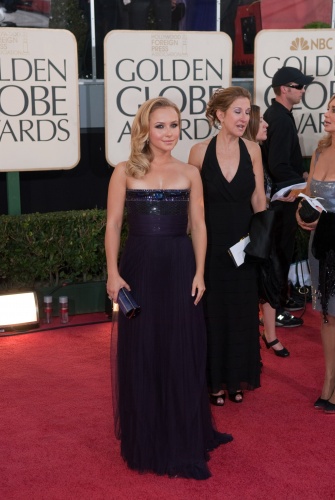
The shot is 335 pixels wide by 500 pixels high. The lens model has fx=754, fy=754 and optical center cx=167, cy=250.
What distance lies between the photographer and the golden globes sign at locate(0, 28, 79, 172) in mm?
5824

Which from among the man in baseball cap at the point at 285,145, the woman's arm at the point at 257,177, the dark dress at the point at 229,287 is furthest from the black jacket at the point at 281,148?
the dark dress at the point at 229,287

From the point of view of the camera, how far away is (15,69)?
583cm

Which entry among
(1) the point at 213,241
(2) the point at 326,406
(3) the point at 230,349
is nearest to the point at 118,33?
(1) the point at 213,241

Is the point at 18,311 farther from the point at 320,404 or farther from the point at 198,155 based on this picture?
the point at 320,404

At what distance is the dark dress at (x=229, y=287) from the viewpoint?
4391 millimetres

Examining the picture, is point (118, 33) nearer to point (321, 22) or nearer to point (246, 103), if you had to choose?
point (246, 103)

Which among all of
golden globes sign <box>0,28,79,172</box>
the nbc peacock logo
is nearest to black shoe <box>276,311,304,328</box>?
golden globes sign <box>0,28,79,172</box>

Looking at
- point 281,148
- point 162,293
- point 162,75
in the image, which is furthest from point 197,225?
point 162,75

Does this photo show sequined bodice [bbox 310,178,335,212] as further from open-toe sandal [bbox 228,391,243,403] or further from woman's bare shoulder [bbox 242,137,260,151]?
open-toe sandal [bbox 228,391,243,403]

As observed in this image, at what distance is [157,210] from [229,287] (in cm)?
104

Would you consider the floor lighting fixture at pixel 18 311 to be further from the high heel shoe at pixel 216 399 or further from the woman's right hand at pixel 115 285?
the woman's right hand at pixel 115 285

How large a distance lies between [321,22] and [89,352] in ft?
14.9

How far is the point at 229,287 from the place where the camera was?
4.48 metres

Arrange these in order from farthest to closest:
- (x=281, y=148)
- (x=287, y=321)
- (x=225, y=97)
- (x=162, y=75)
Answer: (x=162, y=75) → (x=287, y=321) → (x=281, y=148) → (x=225, y=97)
